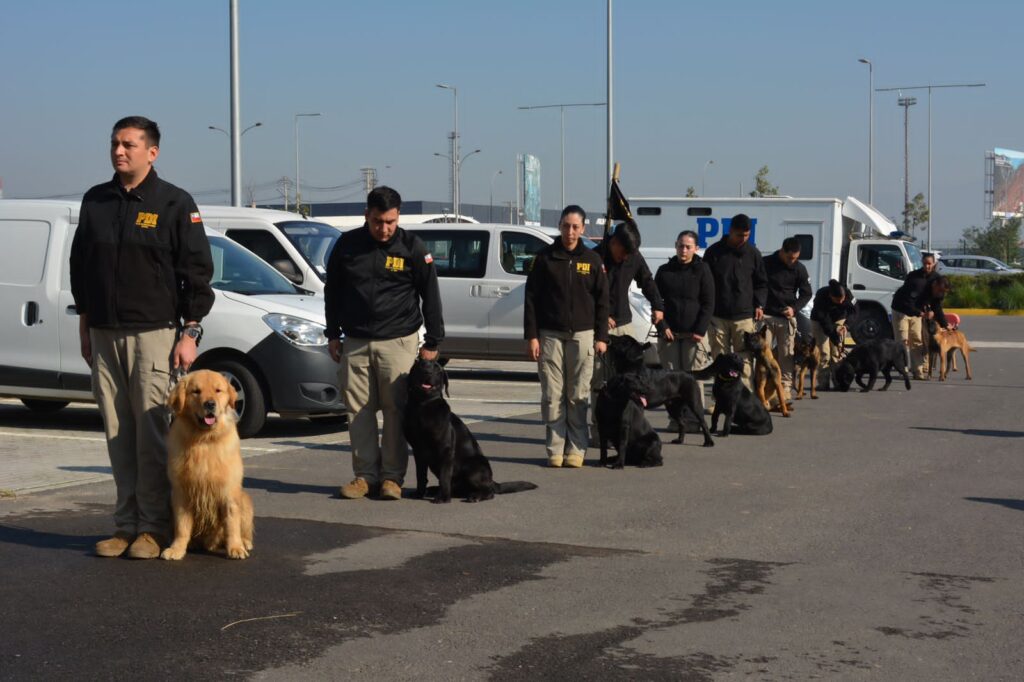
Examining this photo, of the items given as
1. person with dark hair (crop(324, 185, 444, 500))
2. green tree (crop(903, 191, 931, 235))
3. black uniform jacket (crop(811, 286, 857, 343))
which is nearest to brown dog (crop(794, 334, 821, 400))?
black uniform jacket (crop(811, 286, 857, 343))

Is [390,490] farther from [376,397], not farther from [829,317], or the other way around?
[829,317]

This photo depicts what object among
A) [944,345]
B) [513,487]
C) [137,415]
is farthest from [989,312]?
[137,415]

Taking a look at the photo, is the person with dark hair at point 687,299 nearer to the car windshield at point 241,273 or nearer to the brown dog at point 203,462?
the car windshield at point 241,273

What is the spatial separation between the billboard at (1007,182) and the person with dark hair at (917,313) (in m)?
107

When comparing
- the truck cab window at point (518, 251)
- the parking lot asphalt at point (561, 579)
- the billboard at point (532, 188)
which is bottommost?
the parking lot asphalt at point (561, 579)

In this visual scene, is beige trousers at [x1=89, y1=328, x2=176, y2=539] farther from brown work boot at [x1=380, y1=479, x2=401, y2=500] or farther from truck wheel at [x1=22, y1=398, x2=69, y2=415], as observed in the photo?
truck wheel at [x1=22, y1=398, x2=69, y2=415]

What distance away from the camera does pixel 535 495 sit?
883cm

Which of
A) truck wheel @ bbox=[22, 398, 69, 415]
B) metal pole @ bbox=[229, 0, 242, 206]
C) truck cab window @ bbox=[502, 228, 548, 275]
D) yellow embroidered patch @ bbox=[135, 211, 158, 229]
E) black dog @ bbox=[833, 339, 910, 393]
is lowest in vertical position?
truck wheel @ bbox=[22, 398, 69, 415]

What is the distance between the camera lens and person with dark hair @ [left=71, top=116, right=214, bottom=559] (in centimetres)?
646

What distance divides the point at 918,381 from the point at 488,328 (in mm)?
6417

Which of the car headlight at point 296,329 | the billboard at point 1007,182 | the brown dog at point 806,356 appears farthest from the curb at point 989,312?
the billboard at point 1007,182

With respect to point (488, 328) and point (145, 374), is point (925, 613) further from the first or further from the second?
point (488, 328)

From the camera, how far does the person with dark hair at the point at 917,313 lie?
19.0m

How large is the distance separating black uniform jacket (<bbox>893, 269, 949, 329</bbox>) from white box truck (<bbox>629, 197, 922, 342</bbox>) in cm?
477
